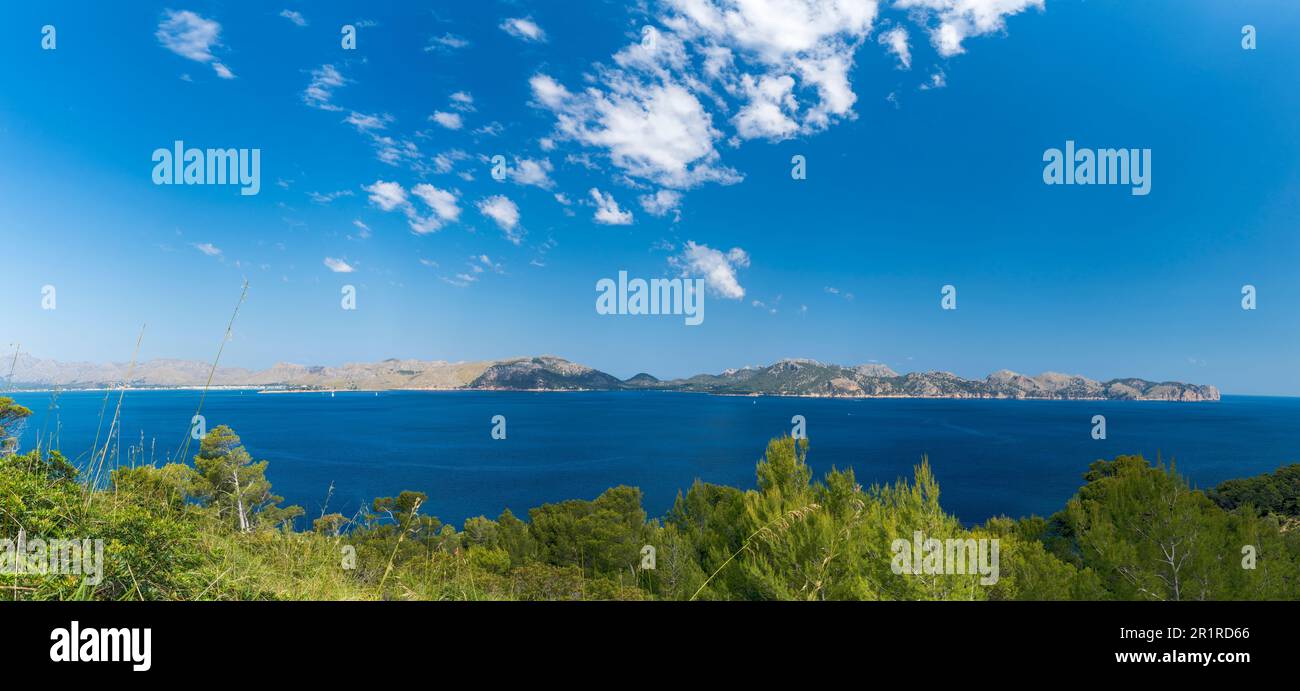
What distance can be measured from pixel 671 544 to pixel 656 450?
2343 inches

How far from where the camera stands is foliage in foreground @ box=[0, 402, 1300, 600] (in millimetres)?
2959

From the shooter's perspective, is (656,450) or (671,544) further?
(656,450)

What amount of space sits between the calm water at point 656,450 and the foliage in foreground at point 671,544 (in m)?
10.6

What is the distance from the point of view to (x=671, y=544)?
19953 millimetres

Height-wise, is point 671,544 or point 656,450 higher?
point 671,544

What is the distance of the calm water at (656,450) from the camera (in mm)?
53906

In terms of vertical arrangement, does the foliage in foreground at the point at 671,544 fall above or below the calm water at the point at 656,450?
above

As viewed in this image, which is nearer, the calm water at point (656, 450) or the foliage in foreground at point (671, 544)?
→ the foliage in foreground at point (671, 544)

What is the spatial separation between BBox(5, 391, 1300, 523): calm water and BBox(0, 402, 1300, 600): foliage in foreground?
34.6 feet

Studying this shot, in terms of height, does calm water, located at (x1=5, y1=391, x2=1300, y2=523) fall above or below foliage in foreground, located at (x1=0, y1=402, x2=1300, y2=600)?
below
